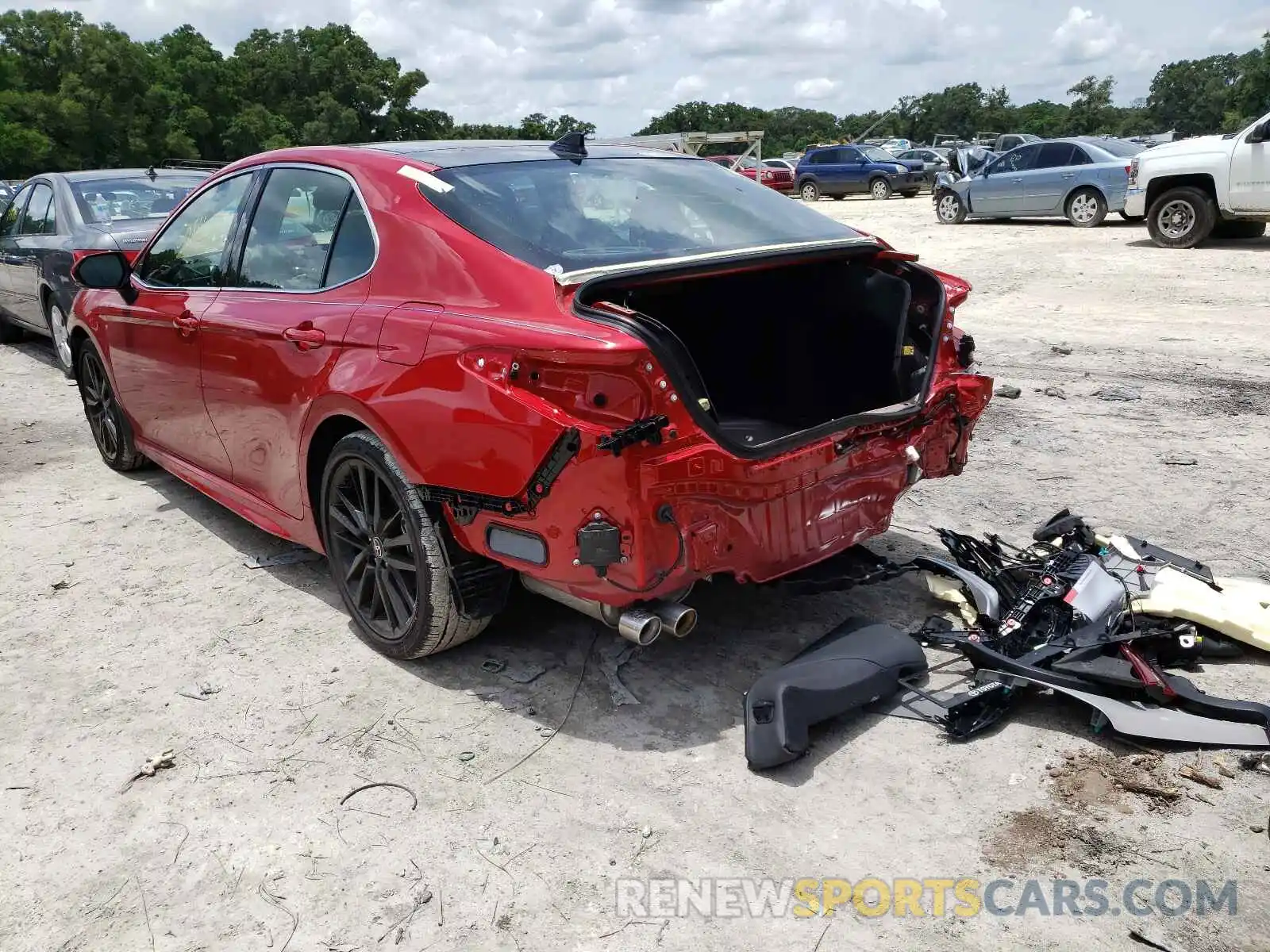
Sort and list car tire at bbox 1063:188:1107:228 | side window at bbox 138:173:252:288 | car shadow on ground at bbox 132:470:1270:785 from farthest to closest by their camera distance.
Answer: car tire at bbox 1063:188:1107:228 < side window at bbox 138:173:252:288 < car shadow on ground at bbox 132:470:1270:785

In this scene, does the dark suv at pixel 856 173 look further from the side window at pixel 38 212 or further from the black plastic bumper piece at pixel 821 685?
the black plastic bumper piece at pixel 821 685

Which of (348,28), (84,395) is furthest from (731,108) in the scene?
(84,395)

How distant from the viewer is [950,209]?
779 inches

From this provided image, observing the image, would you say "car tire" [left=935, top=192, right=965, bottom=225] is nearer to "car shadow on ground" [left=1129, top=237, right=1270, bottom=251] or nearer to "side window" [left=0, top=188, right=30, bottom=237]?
"car shadow on ground" [left=1129, top=237, right=1270, bottom=251]

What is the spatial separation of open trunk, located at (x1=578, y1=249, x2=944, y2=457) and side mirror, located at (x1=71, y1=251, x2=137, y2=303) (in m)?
2.81

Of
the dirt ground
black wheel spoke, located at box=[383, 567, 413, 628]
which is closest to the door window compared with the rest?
the dirt ground

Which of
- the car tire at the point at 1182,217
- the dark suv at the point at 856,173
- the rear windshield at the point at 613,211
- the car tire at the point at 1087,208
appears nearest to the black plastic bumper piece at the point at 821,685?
the rear windshield at the point at 613,211

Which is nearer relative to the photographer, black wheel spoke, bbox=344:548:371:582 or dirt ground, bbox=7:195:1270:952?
dirt ground, bbox=7:195:1270:952

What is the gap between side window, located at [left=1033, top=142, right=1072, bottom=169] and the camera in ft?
58.2

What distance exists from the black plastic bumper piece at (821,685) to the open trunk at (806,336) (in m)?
0.79

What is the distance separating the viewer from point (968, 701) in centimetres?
315

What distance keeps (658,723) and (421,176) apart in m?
2.05

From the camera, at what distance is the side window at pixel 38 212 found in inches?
348

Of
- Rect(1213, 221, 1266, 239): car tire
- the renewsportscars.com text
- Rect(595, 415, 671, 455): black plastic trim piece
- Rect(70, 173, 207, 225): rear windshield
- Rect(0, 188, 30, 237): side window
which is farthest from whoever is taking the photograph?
Rect(1213, 221, 1266, 239): car tire
